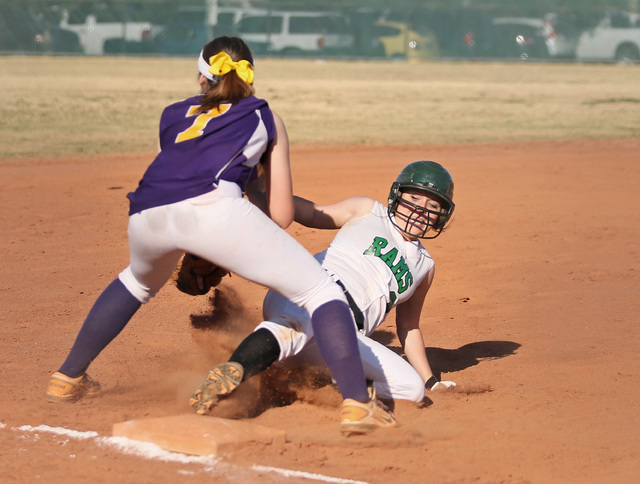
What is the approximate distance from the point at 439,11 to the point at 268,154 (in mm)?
25165

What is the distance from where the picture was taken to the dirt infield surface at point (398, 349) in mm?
2824

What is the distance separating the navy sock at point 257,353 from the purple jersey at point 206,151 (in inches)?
22.7

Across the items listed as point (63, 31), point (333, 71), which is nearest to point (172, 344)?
point (333, 71)

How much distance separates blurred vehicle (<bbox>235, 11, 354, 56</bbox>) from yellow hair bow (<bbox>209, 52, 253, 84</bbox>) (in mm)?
22414

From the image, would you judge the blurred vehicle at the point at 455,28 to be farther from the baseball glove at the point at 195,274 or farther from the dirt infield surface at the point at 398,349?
the baseball glove at the point at 195,274

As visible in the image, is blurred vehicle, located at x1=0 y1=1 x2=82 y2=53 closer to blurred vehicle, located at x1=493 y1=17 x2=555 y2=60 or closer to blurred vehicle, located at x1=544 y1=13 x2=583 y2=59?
blurred vehicle, located at x1=493 y1=17 x2=555 y2=60

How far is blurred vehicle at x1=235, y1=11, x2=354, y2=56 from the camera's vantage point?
24859 millimetres

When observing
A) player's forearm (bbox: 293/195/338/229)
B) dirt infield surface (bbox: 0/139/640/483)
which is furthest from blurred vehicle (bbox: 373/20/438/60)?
player's forearm (bbox: 293/195/338/229)

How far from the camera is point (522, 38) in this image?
2725cm

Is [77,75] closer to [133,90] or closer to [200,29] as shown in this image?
[133,90]

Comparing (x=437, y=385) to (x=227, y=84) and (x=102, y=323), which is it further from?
(x=227, y=84)

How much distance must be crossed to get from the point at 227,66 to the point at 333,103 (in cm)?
1272

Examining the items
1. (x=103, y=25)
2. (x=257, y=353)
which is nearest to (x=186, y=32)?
(x=103, y=25)

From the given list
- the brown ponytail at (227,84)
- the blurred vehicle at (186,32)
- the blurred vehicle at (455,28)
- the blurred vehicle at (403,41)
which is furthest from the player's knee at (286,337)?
the blurred vehicle at (455,28)
